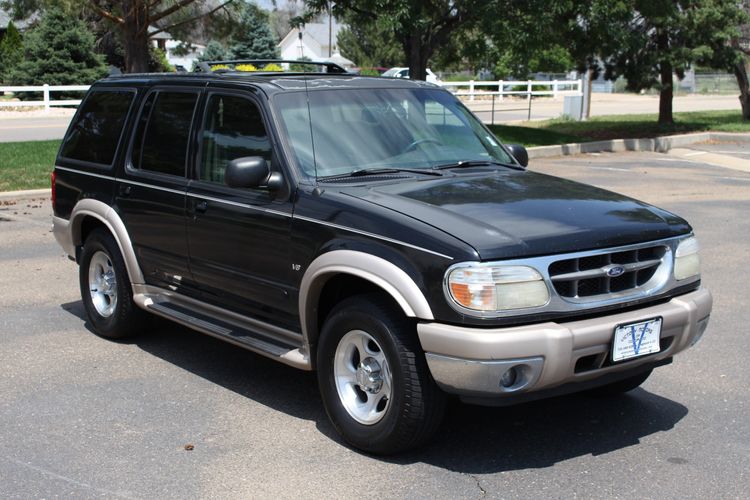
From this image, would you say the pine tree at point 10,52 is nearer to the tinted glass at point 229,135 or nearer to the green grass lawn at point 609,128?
the green grass lawn at point 609,128

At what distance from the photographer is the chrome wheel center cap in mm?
4871

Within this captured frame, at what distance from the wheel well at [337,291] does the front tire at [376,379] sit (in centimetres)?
14

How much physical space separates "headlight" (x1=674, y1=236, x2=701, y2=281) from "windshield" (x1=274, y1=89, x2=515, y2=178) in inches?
55.2

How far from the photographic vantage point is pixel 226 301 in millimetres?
5805

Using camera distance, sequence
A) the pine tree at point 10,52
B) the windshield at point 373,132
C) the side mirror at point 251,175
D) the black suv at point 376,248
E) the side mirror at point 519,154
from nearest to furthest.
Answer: the black suv at point 376,248
the side mirror at point 251,175
the windshield at point 373,132
the side mirror at point 519,154
the pine tree at point 10,52

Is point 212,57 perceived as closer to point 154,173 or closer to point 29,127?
point 29,127

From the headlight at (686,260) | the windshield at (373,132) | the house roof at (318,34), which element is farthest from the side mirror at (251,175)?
the house roof at (318,34)

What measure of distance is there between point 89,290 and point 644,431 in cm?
400

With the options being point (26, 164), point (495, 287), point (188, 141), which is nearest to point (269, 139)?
point (188, 141)

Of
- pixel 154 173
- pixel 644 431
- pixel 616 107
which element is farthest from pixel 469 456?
pixel 616 107

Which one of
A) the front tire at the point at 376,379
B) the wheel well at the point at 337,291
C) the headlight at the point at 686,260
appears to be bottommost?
the front tire at the point at 376,379

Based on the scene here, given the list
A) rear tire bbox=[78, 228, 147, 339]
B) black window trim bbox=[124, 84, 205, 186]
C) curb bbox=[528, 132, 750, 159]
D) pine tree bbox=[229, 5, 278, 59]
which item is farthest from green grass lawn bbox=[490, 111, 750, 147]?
pine tree bbox=[229, 5, 278, 59]

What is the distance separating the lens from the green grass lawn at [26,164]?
14695 mm

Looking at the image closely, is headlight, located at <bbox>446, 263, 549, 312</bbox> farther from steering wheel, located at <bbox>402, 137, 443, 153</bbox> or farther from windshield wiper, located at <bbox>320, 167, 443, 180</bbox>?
steering wheel, located at <bbox>402, 137, 443, 153</bbox>
